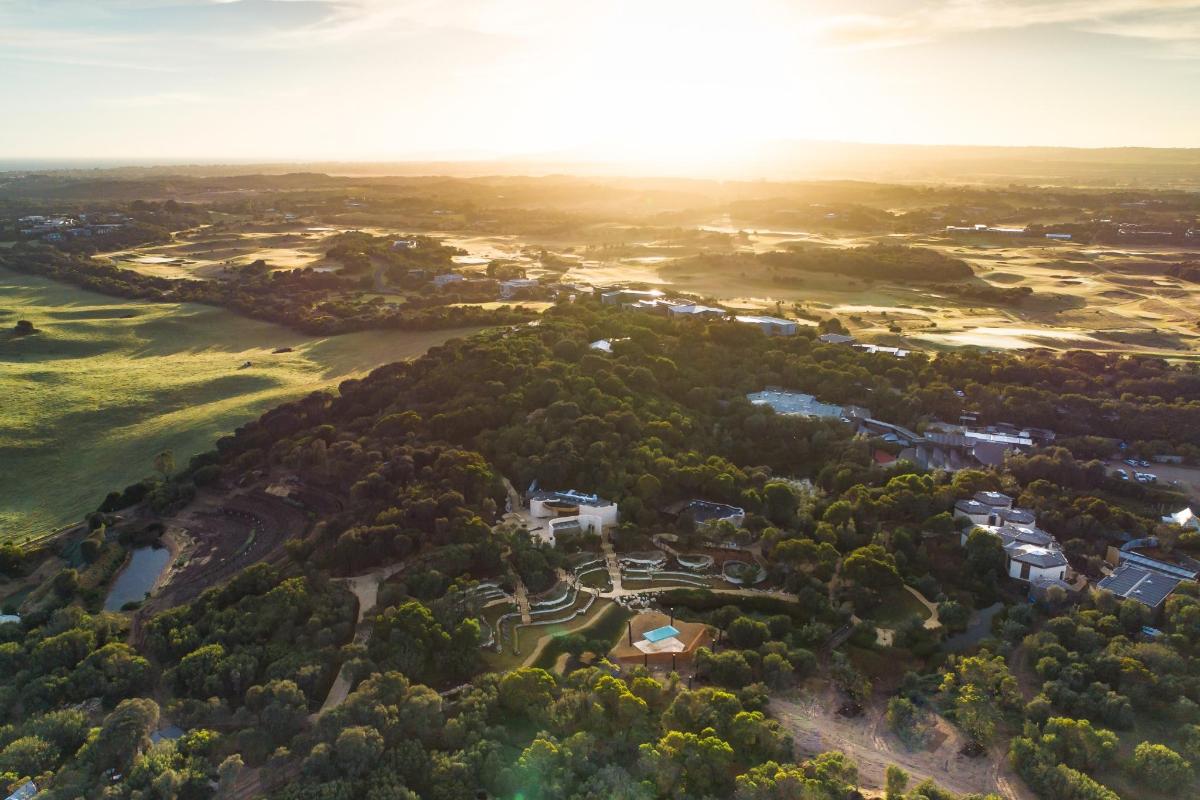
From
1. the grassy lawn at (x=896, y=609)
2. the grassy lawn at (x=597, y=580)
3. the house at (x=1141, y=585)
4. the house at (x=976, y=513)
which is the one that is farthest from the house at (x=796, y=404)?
the grassy lawn at (x=597, y=580)

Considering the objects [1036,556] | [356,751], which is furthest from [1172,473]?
[356,751]

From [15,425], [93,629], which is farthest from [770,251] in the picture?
[93,629]

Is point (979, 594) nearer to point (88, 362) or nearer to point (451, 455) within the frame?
point (451, 455)

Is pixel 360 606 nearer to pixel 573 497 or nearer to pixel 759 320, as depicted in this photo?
pixel 573 497

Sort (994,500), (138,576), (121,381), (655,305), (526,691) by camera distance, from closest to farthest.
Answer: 1. (526,691)
2. (138,576)
3. (994,500)
4. (121,381)
5. (655,305)

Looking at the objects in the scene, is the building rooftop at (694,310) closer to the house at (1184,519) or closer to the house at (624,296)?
the house at (624,296)

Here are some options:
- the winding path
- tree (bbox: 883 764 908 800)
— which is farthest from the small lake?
tree (bbox: 883 764 908 800)
